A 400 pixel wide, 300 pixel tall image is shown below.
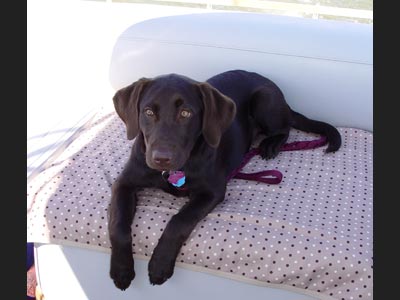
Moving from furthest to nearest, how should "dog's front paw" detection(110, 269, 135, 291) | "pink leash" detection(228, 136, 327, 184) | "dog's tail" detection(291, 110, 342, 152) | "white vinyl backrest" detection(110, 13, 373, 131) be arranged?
"white vinyl backrest" detection(110, 13, 373, 131) → "dog's tail" detection(291, 110, 342, 152) → "pink leash" detection(228, 136, 327, 184) → "dog's front paw" detection(110, 269, 135, 291)

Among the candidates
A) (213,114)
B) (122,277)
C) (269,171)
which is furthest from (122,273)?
(269,171)

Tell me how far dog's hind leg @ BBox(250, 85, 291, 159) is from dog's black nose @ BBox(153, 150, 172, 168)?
971 mm

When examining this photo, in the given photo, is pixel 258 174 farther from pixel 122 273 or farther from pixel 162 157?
pixel 122 273

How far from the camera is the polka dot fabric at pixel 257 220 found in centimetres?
185

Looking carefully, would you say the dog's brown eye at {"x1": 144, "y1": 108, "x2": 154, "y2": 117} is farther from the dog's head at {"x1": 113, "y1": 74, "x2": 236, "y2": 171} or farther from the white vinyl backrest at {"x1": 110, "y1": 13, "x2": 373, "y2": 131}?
the white vinyl backrest at {"x1": 110, "y1": 13, "x2": 373, "y2": 131}

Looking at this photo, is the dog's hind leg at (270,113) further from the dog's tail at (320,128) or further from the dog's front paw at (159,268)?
the dog's front paw at (159,268)

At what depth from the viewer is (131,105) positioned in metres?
1.98

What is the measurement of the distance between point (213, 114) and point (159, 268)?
0.63 meters

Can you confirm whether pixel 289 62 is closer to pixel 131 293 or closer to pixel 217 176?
pixel 217 176

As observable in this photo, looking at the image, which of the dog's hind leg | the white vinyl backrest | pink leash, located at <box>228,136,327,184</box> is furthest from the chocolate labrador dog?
the white vinyl backrest

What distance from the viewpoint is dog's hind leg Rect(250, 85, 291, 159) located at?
105 inches

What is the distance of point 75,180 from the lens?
223cm

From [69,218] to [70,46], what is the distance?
2001 millimetres

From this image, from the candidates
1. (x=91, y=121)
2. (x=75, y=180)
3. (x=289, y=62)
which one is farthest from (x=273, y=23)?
(x=75, y=180)
